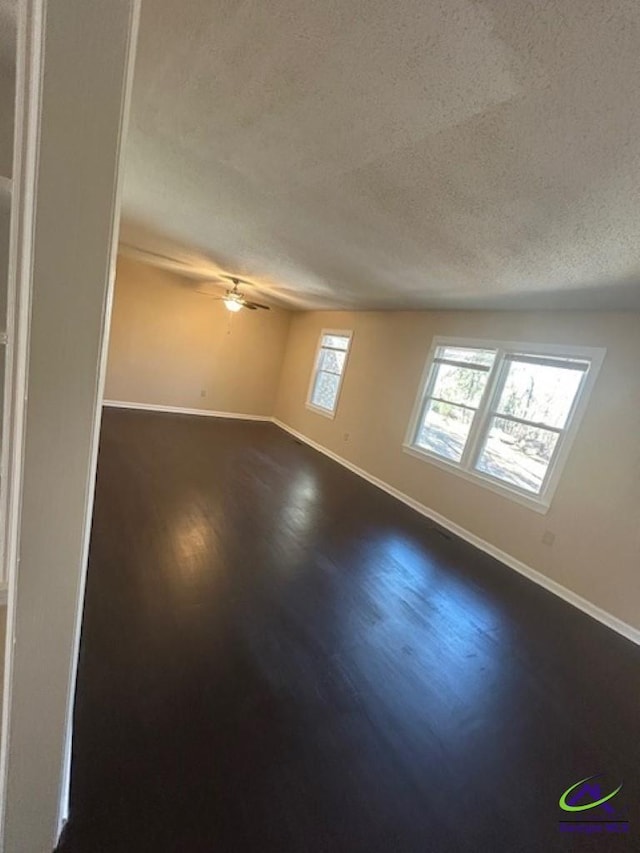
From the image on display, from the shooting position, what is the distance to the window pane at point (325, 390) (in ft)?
21.9

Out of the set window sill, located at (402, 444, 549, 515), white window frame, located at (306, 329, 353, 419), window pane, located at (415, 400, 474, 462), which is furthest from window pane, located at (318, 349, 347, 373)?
window sill, located at (402, 444, 549, 515)

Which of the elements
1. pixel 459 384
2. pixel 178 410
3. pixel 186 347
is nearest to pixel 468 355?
pixel 459 384

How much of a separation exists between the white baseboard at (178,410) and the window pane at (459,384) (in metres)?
4.34

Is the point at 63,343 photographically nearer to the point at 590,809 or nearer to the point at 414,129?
the point at 414,129

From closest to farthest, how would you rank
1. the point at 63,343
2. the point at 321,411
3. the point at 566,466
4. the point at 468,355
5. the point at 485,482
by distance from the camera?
the point at 63,343 < the point at 566,466 < the point at 485,482 < the point at 468,355 < the point at 321,411

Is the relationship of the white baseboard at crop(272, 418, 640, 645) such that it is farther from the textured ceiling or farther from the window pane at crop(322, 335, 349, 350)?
the textured ceiling

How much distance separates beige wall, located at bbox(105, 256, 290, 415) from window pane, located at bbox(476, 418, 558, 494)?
5.07 metres

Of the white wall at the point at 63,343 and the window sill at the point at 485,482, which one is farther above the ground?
the white wall at the point at 63,343

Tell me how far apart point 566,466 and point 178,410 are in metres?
6.34

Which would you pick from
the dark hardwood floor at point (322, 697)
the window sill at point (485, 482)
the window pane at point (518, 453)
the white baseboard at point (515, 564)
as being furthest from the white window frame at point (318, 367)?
the dark hardwood floor at point (322, 697)

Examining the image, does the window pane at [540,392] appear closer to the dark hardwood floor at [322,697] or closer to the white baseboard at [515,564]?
the white baseboard at [515,564]

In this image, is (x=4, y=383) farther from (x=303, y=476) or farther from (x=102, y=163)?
(x=303, y=476)

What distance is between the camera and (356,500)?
15.1ft

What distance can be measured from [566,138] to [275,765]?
2537mm
